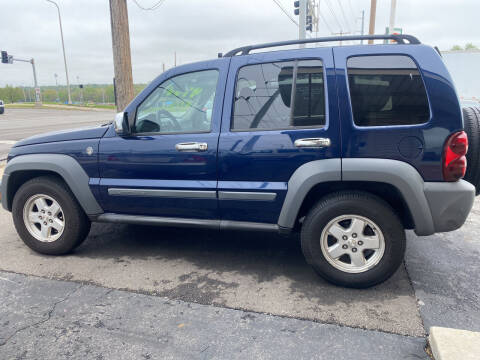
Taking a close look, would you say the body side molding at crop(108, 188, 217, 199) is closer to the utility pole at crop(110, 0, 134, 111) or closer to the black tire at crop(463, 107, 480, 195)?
the black tire at crop(463, 107, 480, 195)

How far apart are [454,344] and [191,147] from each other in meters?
2.31

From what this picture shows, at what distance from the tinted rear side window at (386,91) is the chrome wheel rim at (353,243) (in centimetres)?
78

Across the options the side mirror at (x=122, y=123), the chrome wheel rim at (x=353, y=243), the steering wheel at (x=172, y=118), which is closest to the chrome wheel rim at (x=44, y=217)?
the side mirror at (x=122, y=123)

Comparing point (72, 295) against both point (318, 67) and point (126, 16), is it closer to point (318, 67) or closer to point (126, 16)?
point (318, 67)

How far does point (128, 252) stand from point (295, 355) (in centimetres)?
223

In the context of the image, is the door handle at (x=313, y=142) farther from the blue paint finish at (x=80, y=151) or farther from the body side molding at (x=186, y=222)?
the blue paint finish at (x=80, y=151)

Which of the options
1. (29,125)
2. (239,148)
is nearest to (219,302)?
(239,148)

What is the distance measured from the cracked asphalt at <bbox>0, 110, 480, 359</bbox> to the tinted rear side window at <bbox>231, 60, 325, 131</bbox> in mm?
1335

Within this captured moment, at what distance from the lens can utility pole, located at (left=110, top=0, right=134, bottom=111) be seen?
7.46 m

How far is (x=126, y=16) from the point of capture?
757cm

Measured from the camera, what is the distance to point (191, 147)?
332cm

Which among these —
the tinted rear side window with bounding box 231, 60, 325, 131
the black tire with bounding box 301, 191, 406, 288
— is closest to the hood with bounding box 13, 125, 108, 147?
the tinted rear side window with bounding box 231, 60, 325, 131

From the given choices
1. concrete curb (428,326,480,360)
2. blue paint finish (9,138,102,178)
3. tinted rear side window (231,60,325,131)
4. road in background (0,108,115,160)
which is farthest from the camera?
road in background (0,108,115,160)

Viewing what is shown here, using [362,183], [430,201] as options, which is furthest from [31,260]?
[430,201]
